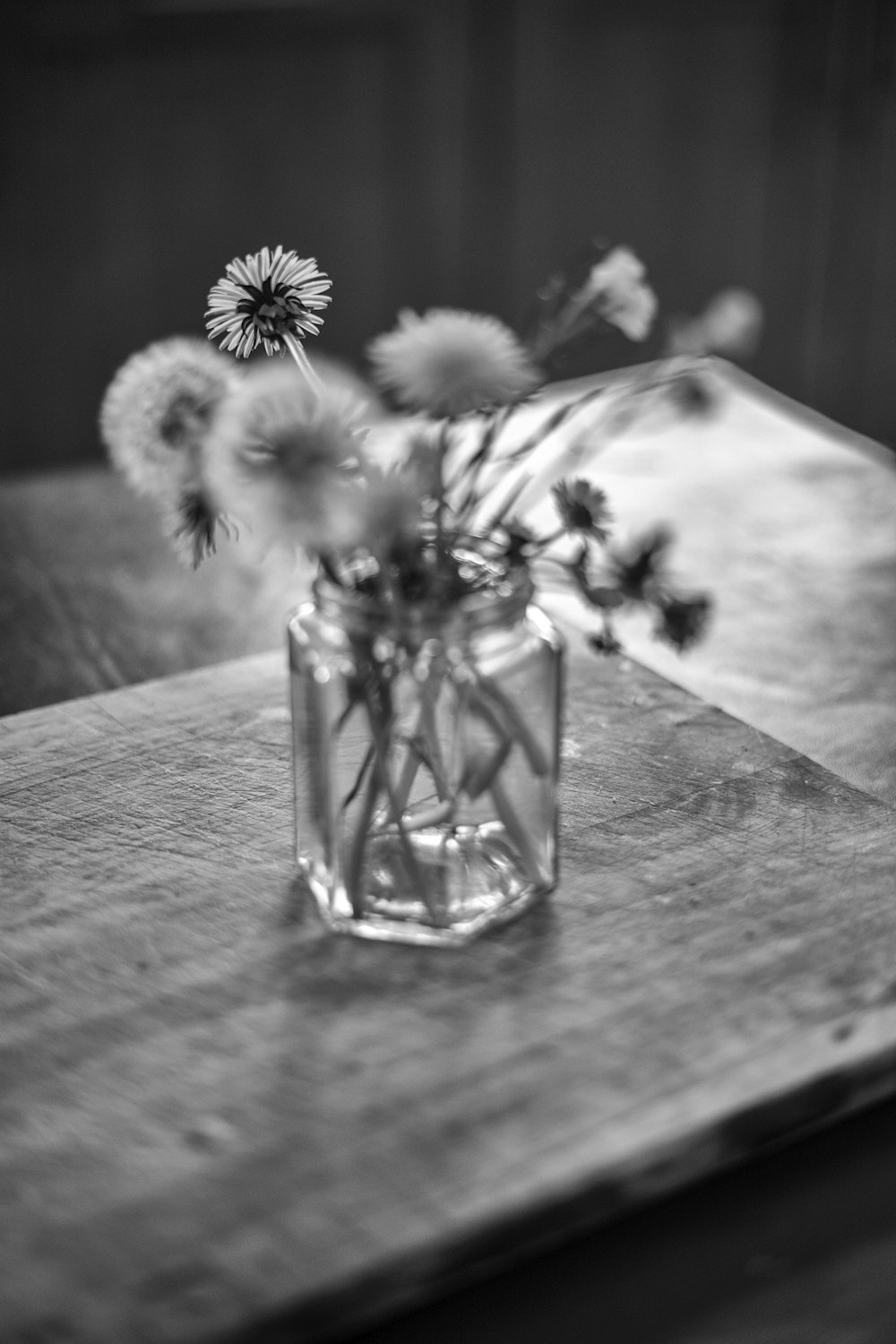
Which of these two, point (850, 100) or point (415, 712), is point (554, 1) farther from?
point (415, 712)

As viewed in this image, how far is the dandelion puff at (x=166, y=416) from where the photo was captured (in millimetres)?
743

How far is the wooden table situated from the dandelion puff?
24 cm

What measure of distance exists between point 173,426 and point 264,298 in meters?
0.08

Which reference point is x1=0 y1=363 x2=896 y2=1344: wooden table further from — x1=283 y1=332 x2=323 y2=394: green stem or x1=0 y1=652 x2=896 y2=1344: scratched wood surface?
x1=283 y1=332 x2=323 y2=394: green stem

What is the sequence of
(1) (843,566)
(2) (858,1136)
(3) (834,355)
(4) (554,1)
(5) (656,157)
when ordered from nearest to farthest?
(2) (858,1136)
(1) (843,566)
(4) (554,1)
(5) (656,157)
(3) (834,355)

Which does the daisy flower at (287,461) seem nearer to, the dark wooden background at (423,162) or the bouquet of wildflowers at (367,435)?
the bouquet of wildflowers at (367,435)

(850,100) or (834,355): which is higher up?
(850,100)

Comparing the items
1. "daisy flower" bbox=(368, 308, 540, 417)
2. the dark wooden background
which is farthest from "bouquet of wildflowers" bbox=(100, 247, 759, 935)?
the dark wooden background

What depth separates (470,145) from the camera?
307 centimetres

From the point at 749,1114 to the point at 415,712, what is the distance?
0.25 m

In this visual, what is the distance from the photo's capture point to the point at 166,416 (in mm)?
753

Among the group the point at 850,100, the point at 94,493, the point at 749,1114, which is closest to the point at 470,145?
the point at 850,100

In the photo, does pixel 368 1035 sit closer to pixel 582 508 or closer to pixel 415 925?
pixel 415 925

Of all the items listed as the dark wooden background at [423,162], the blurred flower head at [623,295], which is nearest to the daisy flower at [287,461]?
the blurred flower head at [623,295]
